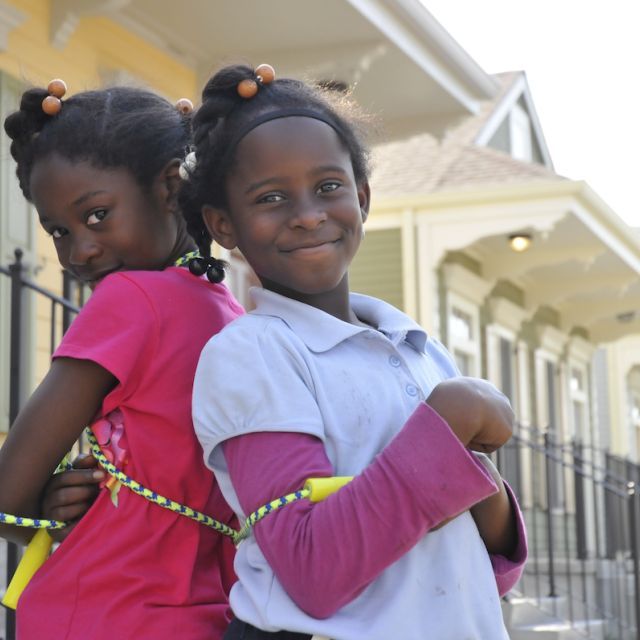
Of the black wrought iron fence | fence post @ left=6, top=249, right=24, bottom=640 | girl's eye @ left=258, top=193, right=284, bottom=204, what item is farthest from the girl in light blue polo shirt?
the black wrought iron fence

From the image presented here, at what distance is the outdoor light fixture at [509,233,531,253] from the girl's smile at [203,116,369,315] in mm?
11491

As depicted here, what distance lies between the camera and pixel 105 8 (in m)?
7.16

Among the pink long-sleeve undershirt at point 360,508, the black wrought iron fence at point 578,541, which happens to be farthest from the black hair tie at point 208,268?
the black wrought iron fence at point 578,541

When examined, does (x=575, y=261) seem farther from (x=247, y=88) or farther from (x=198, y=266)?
(x=247, y=88)

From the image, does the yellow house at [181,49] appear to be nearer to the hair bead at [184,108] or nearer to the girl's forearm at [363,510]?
the hair bead at [184,108]

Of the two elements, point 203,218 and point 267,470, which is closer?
point 267,470

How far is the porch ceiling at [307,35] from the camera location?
7.64 m

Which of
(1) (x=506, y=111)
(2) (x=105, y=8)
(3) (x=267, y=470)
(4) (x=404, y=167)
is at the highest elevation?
(1) (x=506, y=111)

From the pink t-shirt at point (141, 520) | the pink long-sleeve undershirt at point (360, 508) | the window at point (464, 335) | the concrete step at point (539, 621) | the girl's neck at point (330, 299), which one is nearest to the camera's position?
the pink long-sleeve undershirt at point (360, 508)

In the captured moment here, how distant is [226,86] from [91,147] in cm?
26

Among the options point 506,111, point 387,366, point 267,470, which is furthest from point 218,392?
point 506,111

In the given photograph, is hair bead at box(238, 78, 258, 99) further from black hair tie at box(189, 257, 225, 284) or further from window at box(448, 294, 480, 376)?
window at box(448, 294, 480, 376)

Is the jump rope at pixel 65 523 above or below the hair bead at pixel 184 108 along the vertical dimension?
below

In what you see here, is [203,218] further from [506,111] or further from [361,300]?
[506,111]
